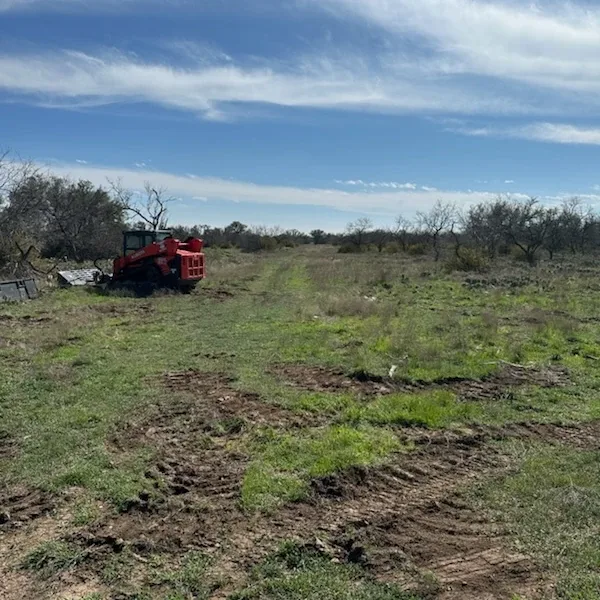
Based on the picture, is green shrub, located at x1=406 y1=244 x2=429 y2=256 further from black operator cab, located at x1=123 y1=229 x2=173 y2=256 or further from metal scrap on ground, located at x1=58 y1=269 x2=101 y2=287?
metal scrap on ground, located at x1=58 y1=269 x2=101 y2=287

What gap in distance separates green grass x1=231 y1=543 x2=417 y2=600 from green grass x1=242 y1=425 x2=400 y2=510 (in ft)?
2.70

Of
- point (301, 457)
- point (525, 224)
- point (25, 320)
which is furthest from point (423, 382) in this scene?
point (525, 224)

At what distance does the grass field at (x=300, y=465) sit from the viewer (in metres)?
3.87

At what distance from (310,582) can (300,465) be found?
1861mm

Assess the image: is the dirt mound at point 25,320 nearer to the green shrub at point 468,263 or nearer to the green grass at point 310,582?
the green grass at point 310,582

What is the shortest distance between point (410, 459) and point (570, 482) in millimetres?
1403

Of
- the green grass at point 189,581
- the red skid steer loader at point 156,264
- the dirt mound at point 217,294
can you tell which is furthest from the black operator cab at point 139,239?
the green grass at point 189,581

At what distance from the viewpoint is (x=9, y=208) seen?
81.6 feet

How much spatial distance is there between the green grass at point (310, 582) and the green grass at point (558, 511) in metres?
1.05

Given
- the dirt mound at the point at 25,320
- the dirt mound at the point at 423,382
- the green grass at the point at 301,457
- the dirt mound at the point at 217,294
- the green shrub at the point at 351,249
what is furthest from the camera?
the green shrub at the point at 351,249

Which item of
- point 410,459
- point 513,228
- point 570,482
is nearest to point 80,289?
point 410,459

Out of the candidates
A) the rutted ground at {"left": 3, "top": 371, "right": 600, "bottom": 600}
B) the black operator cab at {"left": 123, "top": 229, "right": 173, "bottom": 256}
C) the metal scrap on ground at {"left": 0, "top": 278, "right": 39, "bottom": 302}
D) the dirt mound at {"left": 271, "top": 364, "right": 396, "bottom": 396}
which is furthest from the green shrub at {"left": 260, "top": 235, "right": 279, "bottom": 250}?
the rutted ground at {"left": 3, "top": 371, "right": 600, "bottom": 600}

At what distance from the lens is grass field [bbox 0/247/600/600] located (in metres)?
3.87

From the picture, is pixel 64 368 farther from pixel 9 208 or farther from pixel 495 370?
pixel 9 208
